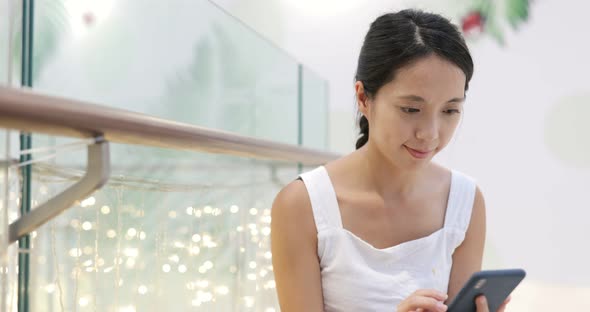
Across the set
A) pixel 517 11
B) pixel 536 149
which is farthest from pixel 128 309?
pixel 517 11

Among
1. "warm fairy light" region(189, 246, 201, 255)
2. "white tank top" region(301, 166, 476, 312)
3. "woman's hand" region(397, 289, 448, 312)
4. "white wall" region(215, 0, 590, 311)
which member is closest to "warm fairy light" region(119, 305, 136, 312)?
"warm fairy light" region(189, 246, 201, 255)

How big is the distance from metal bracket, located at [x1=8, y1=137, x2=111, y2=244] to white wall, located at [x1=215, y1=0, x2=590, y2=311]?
10.5 feet

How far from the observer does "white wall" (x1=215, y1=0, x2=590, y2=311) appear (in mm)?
3600

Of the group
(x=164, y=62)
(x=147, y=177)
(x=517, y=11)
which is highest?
(x=517, y=11)

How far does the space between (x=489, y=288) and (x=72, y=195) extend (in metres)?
0.64

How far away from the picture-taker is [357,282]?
125 centimetres

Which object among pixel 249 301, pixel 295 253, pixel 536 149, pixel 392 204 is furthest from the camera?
pixel 536 149

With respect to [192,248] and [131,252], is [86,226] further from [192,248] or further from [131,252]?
[192,248]

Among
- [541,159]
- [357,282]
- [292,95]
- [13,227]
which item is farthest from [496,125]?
[13,227]

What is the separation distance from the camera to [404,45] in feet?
3.92

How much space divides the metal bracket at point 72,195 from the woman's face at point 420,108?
518mm

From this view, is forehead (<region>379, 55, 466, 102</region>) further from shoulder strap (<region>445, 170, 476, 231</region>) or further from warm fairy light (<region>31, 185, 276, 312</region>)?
warm fairy light (<region>31, 185, 276, 312</region>)

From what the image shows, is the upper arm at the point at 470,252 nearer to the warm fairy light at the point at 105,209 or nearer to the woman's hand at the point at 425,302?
the woman's hand at the point at 425,302

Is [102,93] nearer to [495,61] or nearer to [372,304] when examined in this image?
[372,304]
